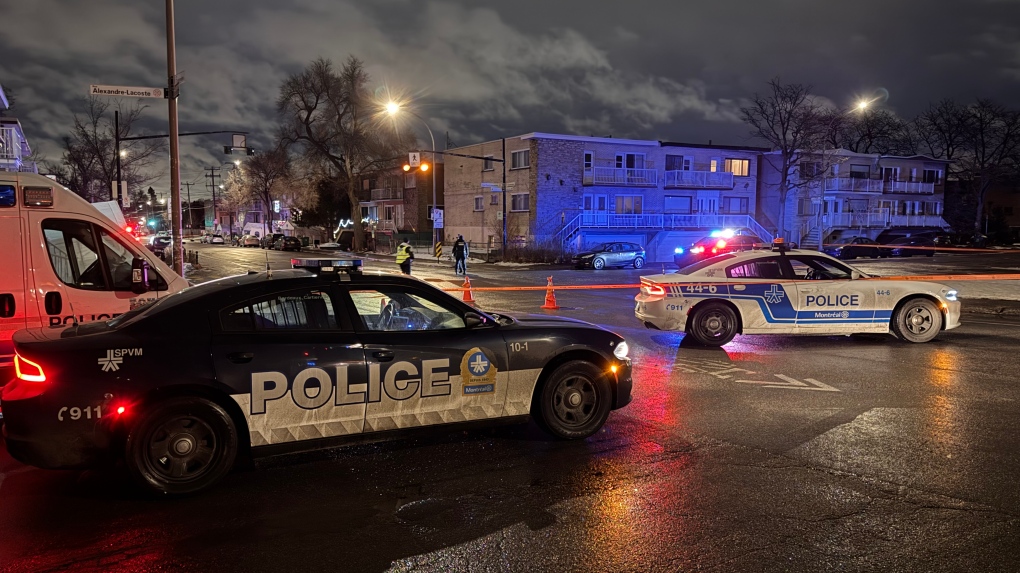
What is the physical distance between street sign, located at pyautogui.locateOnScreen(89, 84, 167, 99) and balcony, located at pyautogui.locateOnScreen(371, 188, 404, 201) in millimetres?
50336

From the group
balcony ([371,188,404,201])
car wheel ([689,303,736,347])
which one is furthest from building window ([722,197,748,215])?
car wheel ([689,303,736,347])

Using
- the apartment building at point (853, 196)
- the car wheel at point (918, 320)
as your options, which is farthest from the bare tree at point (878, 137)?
the car wheel at point (918, 320)

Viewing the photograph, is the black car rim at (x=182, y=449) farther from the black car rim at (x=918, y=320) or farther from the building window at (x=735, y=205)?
the building window at (x=735, y=205)

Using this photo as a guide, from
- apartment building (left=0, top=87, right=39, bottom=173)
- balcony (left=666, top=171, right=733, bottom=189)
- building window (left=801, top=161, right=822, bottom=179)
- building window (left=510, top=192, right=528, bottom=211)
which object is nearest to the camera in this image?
apartment building (left=0, top=87, right=39, bottom=173)

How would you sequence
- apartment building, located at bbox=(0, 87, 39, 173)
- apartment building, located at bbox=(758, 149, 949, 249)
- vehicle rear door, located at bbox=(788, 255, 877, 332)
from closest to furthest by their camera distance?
1. vehicle rear door, located at bbox=(788, 255, 877, 332)
2. apartment building, located at bbox=(0, 87, 39, 173)
3. apartment building, located at bbox=(758, 149, 949, 249)

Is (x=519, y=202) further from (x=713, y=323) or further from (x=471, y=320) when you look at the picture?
(x=471, y=320)

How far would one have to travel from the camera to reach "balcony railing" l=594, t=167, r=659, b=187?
44469 millimetres

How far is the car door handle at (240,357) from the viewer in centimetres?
458

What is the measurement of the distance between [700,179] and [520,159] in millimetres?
12814

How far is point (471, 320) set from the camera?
5320 mm

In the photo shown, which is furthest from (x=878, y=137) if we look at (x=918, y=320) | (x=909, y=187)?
(x=918, y=320)

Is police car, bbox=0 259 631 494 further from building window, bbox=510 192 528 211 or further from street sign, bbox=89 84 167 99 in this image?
building window, bbox=510 192 528 211

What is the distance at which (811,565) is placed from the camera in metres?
3.58

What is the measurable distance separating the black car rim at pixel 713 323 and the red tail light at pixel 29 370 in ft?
27.7
